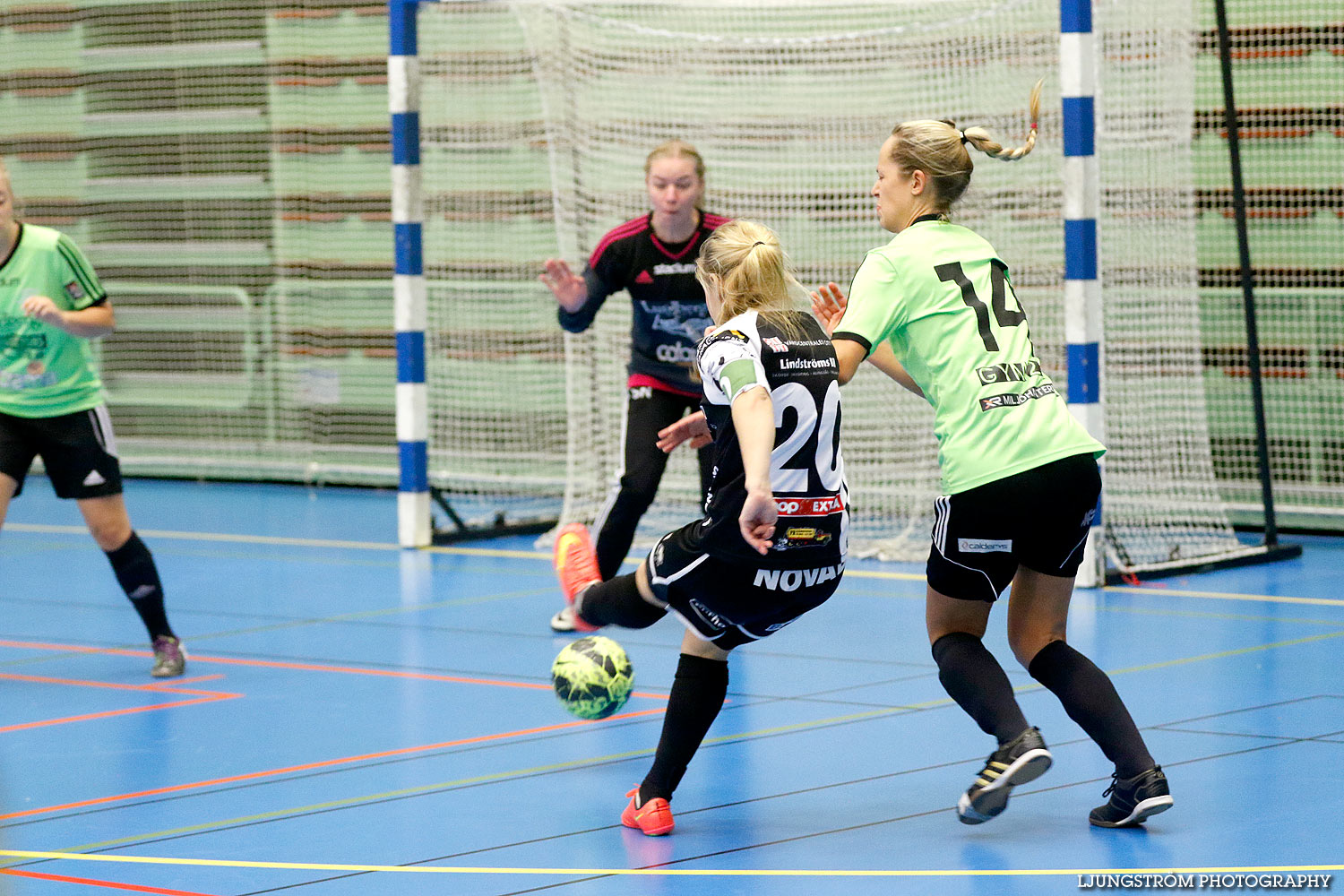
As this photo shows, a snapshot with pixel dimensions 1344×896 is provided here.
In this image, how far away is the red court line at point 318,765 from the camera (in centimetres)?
529

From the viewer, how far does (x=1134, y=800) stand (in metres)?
4.65

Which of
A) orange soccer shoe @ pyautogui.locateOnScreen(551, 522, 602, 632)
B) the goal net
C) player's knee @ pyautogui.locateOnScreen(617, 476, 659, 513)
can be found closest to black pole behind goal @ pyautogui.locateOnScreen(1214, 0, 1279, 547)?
the goal net

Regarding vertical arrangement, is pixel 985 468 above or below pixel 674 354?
below

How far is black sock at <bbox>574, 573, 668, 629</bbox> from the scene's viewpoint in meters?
4.98

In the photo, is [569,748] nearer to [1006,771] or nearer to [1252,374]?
[1006,771]

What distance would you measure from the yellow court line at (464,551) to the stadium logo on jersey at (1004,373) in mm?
4229

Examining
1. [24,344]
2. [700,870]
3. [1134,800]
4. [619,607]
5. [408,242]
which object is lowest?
[700,870]

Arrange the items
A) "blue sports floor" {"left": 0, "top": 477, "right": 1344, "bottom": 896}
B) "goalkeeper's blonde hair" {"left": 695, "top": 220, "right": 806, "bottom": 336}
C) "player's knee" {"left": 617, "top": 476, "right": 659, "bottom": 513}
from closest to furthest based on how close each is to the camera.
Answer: "blue sports floor" {"left": 0, "top": 477, "right": 1344, "bottom": 896}, "goalkeeper's blonde hair" {"left": 695, "top": 220, "right": 806, "bottom": 336}, "player's knee" {"left": 617, "top": 476, "right": 659, "bottom": 513}

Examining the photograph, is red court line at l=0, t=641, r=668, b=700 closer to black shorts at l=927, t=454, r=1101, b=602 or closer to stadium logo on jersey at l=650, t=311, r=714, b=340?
stadium logo on jersey at l=650, t=311, r=714, b=340

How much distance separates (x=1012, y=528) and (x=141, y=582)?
13.2 ft

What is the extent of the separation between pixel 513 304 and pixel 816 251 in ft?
8.72

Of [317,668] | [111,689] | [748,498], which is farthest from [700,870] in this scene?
[111,689]

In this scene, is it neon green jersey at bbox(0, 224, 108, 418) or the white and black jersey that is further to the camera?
neon green jersey at bbox(0, 224, 108, 418)

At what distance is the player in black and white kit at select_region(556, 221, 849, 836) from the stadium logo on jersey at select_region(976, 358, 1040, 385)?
384mm
